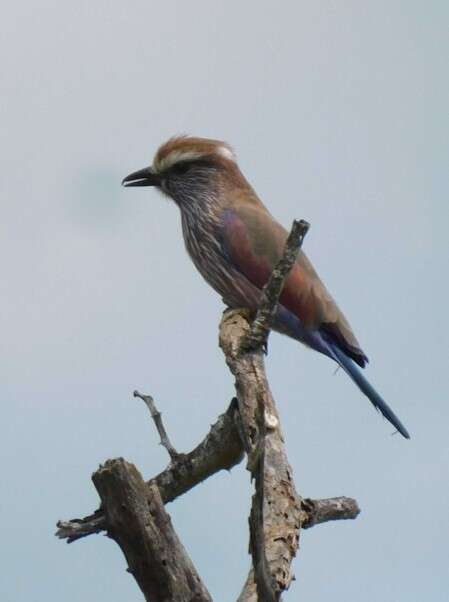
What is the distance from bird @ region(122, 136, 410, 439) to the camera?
930 centimetres

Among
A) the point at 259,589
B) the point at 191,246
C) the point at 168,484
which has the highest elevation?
the point at 191,246

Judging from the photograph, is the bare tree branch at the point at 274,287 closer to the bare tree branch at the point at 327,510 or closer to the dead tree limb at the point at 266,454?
the dead tree limb at the point at 266,454

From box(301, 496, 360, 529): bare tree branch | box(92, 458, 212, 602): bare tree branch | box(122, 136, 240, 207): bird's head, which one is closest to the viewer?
box(92, 458, 212, 602): bare tree branch

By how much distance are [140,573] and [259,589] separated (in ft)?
2.31

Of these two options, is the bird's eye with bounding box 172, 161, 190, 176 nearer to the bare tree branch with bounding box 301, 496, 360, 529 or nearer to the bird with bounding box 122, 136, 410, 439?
the bird with bounding box 122, 136, 410, 439

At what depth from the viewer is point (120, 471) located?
17.3ft

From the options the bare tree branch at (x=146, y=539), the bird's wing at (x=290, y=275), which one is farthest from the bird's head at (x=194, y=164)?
the bare tree branch at (x=146, y=539)

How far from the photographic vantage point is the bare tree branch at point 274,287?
605 centimetres

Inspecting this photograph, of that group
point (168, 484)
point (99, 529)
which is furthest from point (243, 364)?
point (99, 529)

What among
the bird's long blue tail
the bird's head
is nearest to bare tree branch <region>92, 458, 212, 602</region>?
the bird's long blue tail

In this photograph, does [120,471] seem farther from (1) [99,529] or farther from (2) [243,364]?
(2) [243,364]

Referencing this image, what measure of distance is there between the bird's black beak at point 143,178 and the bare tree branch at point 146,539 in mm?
5414

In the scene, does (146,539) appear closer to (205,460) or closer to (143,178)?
(205,460)

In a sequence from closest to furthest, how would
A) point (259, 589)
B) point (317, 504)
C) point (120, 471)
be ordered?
point (259, 589), point (120, 471), point (317, 504)
